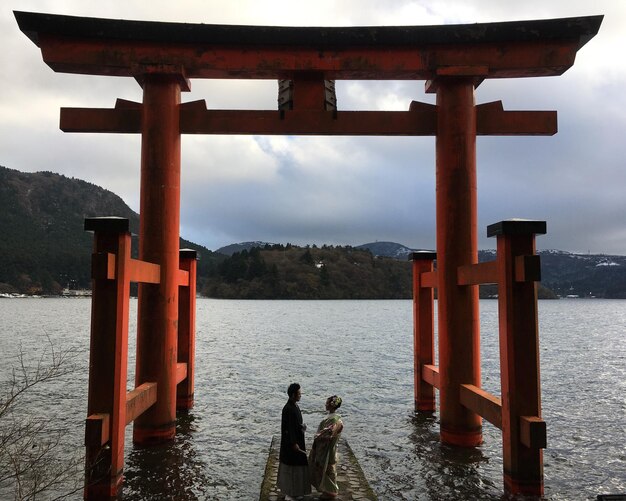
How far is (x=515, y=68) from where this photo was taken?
9.33 metres

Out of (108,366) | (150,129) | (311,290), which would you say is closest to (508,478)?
(108,366)

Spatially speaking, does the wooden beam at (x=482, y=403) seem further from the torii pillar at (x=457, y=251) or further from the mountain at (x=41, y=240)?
the mountain at (x=41, y=240)

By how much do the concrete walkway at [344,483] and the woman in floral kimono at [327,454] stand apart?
18cm

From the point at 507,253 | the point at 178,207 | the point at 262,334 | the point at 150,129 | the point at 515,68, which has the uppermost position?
the point at 515,68

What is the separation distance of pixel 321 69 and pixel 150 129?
333 centimetres

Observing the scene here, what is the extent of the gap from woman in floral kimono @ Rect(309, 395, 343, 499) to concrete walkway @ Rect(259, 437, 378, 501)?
0.18 m

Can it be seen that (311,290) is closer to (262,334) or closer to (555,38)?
(262,334)

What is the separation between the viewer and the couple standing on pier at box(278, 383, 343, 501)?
6531 millimetres

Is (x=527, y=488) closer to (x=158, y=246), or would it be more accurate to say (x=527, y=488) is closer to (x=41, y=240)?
(x=158, y=246)

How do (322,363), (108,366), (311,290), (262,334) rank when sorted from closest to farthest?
1. (108,366)
2. (322,363)
3. (262,334)
4. (311,290)

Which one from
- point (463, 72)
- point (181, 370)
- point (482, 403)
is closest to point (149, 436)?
point (181, 370)

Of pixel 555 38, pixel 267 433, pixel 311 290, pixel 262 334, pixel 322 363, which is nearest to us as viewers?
pixel 555 38

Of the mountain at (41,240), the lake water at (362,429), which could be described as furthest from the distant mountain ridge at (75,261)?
the lake water at (362,429)

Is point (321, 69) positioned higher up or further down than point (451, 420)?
higher up
